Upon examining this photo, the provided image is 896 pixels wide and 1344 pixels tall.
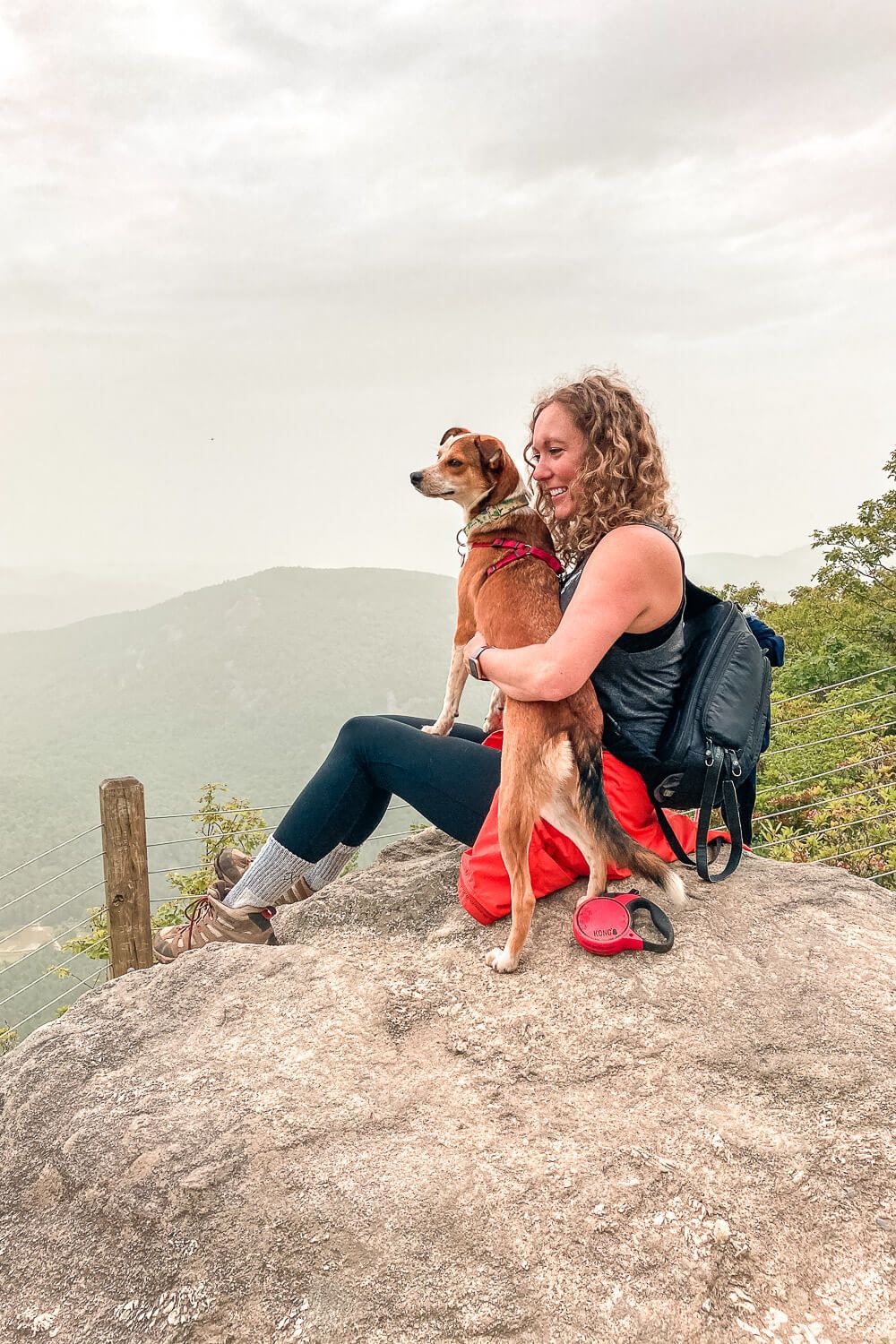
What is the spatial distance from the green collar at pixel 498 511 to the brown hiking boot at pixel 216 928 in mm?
1723

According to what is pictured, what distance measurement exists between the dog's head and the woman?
1.15 feet

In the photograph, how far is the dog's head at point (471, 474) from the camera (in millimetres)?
3740

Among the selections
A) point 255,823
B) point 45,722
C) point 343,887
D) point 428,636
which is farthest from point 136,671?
point 343,887

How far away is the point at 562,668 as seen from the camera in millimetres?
2562

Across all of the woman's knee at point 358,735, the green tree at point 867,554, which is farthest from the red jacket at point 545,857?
the green tree at point 867,554

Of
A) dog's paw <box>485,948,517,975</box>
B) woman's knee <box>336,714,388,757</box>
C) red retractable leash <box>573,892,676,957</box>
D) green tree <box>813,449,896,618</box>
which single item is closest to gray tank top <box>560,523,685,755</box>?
red retractable leash <box>573,892,676,957</box>

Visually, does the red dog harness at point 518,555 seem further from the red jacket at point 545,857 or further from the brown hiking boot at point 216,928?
the brown hiking boot at point 216,928

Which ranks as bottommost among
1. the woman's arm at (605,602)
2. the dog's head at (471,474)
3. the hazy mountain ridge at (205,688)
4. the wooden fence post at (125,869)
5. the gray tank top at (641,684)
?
the hazy mountain ridge at (205,688)

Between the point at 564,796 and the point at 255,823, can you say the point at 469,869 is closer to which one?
the point at 564,796

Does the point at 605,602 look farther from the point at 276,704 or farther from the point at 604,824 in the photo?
the point at 276,704

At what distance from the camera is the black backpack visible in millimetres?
2707

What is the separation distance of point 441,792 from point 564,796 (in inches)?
24.9

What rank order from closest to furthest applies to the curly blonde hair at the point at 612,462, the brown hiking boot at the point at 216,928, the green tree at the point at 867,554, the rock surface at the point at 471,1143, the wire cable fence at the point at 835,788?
the rock surface at the point at 471,1143 < the curly blonde hair at the point at 612,462 < the brown hiking boot at the point at 216,928 < the wire cable fence at the point at 835,788 < the green tree at the point at 867,554

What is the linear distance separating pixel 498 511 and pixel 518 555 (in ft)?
1.24
